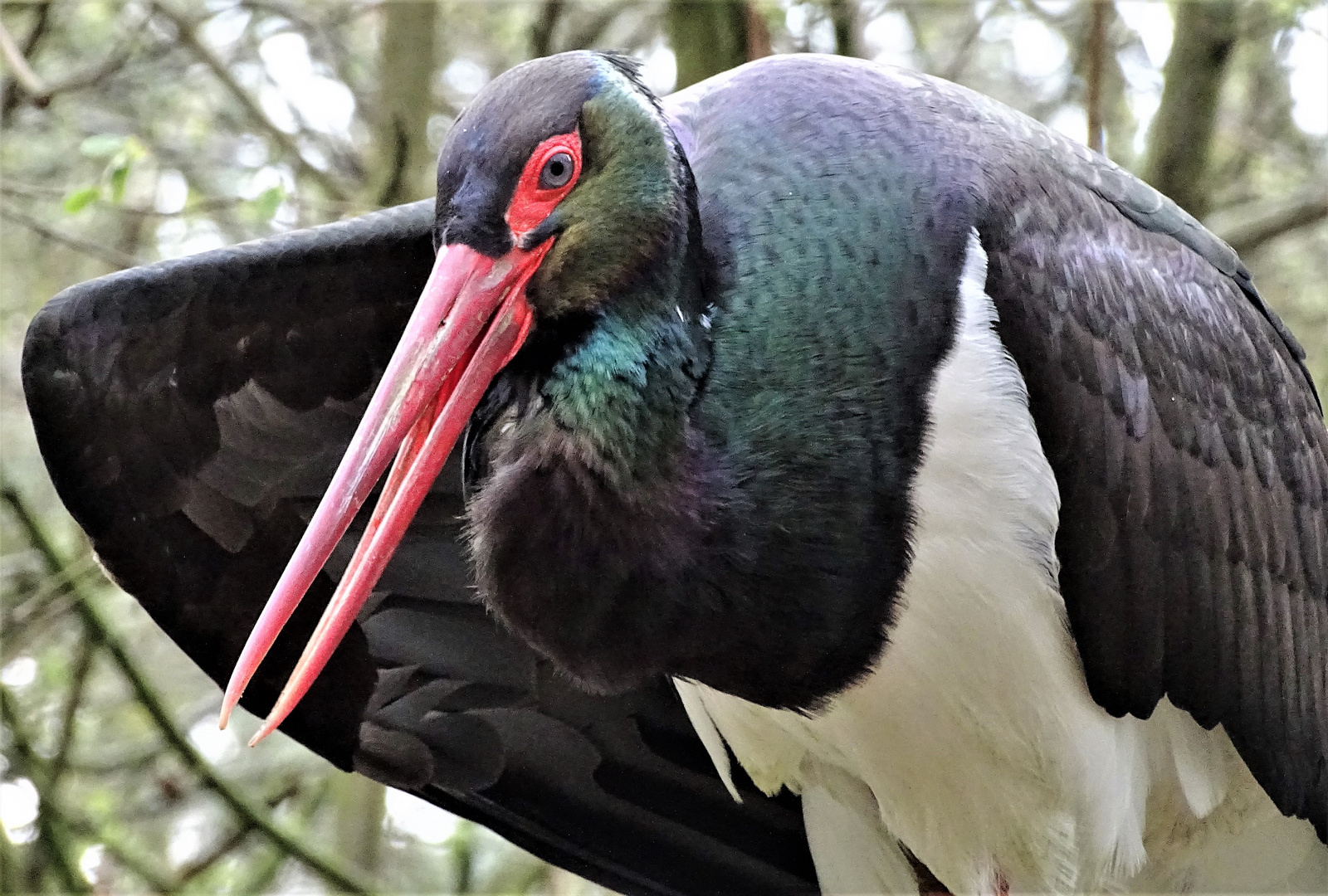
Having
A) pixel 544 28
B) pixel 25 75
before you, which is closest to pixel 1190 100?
pixel 544 28

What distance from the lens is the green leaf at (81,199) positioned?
4082 mm

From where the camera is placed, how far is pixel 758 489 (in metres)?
2.82

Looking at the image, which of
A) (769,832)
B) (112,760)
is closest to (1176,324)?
(769,832)

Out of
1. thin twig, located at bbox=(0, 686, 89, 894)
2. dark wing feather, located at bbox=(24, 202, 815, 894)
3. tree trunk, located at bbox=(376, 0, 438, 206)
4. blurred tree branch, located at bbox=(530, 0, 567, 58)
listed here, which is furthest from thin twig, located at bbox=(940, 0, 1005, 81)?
thin twig, located at bbox=(0, 686, 89, 894)

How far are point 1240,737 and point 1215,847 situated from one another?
20.2 inches

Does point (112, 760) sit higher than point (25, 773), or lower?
lower

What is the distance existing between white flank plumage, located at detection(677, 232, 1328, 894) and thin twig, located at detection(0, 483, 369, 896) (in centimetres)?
132

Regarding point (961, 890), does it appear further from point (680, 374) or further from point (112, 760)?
point (112, 760)

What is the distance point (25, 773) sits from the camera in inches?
174

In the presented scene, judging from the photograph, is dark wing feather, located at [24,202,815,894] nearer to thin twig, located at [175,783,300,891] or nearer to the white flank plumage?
the white flank plumage

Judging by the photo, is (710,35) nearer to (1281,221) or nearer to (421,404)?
(1281,221)

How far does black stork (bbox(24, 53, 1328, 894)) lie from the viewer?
8.84 feet

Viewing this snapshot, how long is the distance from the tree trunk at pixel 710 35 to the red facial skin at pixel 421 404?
80.8 inches

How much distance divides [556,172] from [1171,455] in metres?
1.36
